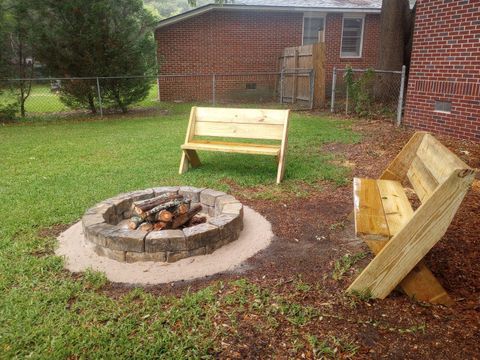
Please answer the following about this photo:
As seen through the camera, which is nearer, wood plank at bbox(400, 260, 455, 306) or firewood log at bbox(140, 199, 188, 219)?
wood plank at bbox(400, 260, 455, 306)

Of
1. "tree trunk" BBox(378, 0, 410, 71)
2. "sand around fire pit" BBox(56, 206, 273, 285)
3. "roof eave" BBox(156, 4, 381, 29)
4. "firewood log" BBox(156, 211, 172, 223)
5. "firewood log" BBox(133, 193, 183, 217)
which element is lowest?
"sand around fire pit" BBox(56, 206, 273, 285)

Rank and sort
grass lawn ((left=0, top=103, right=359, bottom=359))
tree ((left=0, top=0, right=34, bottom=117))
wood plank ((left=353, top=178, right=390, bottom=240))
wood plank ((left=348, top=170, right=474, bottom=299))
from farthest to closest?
1. tree ((left=0, top=0, right=34, bottom=117))
2. wood plank ((left=353, top=178, right=390, bottom=240))
3. grass lawn ((left=0, top=103, right=359, bottom=359))
4. wood plank ((left=348, top=170, right=474, bottom=299))

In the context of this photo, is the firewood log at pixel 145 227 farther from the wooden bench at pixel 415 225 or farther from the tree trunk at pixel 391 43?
the tree trunk at pixel 391 43

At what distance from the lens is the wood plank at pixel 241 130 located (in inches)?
211

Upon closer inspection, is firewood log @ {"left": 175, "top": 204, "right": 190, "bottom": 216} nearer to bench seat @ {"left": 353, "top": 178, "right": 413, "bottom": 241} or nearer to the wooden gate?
bench seat @ {"left": 353, "top": 178, "right": 413, "bottom": 241}

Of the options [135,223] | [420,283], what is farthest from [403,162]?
[135,223]

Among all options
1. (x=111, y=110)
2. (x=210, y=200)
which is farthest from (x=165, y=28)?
(x=210, y=200)

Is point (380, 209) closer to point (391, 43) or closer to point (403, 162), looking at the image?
point (403, 162)

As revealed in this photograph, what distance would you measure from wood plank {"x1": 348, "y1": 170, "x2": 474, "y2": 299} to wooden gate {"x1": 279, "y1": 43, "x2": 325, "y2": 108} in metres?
10.7

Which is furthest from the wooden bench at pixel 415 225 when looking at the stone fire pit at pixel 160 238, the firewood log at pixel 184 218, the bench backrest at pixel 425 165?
the firewood log at pixel 184 218

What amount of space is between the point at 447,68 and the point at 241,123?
4501 millimetres

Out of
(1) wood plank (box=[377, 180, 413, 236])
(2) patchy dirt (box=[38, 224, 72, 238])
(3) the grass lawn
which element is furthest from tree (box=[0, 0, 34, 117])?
(1) wood plank (box=[377, 180, 413, 236])

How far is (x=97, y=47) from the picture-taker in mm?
11469

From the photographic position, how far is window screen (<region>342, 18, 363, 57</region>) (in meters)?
17.0
